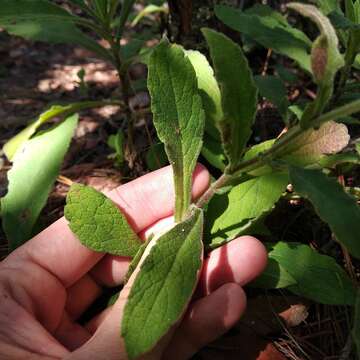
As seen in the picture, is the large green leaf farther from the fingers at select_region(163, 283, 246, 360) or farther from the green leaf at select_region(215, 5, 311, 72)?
the fingers at select_region(163, 283, 246, 360)

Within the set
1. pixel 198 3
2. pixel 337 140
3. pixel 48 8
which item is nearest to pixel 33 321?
pixel 337 140

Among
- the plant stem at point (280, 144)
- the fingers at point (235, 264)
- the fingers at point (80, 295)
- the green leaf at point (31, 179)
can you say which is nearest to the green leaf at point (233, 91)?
the plant stem at point (280, 144)

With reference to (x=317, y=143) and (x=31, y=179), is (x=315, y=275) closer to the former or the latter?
(x=317, y=143)

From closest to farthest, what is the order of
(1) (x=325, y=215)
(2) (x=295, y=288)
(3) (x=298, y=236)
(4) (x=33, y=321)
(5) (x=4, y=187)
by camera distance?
(1) (x=325, y=215)
(4) (x=33, y=321)
(2) (x=295, y=288)
(3) (x=298, y=236)
(5) (x=4, y=187)

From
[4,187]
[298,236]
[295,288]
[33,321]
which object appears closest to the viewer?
[33,321]

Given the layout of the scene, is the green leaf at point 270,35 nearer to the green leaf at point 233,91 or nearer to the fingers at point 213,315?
the green leaf at point 233,91

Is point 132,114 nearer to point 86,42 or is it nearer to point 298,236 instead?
point 86,42

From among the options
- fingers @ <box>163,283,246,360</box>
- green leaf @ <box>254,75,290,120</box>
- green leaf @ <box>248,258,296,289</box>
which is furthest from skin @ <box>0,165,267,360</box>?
green leaf @ <box>254,75,290,120</box>

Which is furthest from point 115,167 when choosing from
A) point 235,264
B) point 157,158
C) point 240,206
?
point 235,264
